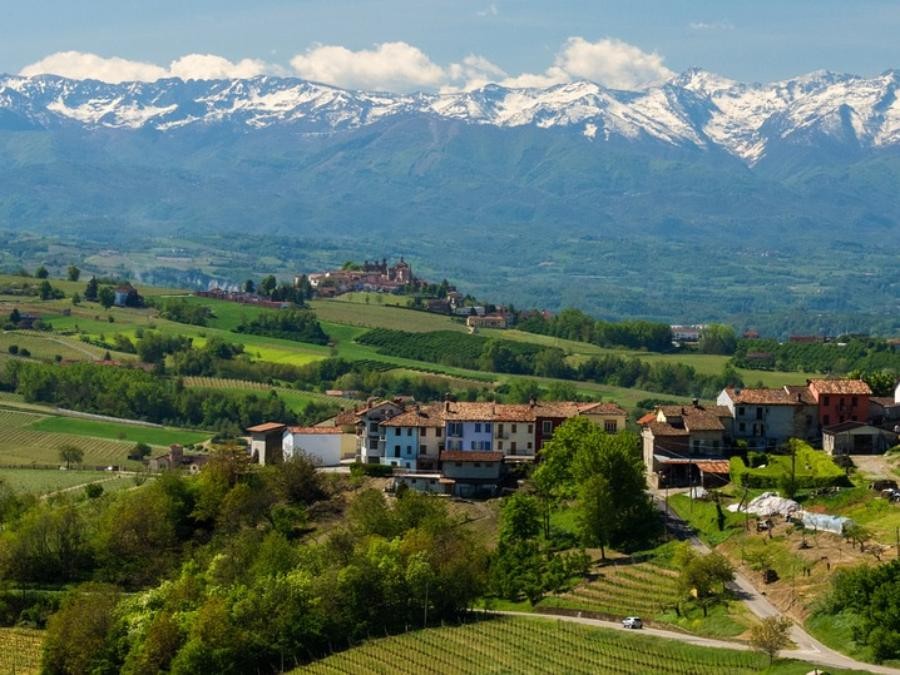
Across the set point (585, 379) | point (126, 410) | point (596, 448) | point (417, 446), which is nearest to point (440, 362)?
point (585, 379)

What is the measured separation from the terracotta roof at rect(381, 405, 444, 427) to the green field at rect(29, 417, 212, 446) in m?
39.5

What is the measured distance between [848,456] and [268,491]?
26.5m

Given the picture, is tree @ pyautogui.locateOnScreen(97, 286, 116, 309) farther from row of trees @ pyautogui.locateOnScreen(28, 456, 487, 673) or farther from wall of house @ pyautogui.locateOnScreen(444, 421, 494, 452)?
row of trees @ pyautogui.locateOnScreen(28, 456, 487, 673)

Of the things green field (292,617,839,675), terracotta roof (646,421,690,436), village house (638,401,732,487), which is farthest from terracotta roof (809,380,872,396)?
green field (292,617,839,675)

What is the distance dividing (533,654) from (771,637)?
8155 mm

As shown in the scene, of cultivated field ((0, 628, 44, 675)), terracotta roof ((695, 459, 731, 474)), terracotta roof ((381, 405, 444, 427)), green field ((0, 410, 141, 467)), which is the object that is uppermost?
terracotta roof ((381, 405, 444, 427))

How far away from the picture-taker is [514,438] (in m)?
82.9

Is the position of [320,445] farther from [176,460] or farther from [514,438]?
[176,460]

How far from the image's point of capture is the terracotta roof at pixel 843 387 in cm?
8144

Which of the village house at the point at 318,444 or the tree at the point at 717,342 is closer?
the village house at the point at 318,444

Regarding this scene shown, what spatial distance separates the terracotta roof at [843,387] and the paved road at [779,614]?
15.0 metres

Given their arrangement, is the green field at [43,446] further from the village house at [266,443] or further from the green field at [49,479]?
the village house at [266,443]

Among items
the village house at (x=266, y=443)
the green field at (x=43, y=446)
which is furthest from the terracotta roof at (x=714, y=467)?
the green field at (x=43, y=446)

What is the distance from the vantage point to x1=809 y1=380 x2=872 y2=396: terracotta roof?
8144 centimetres
